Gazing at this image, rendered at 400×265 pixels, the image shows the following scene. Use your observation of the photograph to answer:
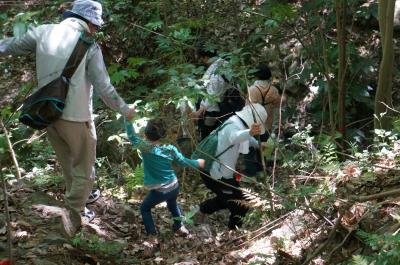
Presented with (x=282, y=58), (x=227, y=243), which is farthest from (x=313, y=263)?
(x=282, y=58)

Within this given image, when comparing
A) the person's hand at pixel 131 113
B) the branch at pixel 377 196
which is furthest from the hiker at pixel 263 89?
the branch at pixel 377 196

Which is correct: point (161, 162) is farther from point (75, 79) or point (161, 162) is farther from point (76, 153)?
point (75, 79)

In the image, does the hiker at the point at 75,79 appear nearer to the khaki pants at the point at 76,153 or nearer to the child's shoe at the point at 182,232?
the khaki pants at the point at 76,153

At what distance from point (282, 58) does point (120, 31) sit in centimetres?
333

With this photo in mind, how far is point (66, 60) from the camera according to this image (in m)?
4.41

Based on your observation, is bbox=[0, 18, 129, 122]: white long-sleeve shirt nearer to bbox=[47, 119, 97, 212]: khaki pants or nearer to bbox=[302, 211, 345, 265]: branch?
bbox=[47, 119, 97, 212]: khaki pants

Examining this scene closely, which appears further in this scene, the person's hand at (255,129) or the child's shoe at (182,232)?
the child's shoe at (182,232)

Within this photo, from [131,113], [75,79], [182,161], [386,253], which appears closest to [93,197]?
[182,161]

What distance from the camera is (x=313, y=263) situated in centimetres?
387

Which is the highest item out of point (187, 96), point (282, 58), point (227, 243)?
point (187, 96)

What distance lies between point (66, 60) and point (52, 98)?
0.33 m

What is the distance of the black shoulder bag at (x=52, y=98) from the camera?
4.38 m

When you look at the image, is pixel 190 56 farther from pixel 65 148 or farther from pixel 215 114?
pixel 65 148

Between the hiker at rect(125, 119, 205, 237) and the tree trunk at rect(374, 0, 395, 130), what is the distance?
2.16m
